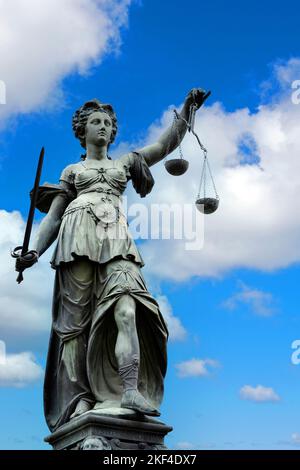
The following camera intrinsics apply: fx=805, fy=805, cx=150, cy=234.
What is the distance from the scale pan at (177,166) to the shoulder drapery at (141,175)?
368 mm

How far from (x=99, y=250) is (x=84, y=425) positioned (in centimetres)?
235

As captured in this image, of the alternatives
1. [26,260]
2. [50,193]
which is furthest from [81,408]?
[50,193]

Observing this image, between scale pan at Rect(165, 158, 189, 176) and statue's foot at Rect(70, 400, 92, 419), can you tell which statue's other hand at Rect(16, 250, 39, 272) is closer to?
statue's foot at Rect(70, 400, 92, 419)

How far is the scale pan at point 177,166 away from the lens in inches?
442

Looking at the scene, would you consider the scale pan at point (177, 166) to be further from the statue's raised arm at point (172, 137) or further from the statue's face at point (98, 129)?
the statue's face at point (98, 129)

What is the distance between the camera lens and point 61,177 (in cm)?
1145

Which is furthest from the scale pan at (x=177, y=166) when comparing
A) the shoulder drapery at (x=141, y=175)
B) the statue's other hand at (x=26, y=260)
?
the statue's other hand at (x=26, y=260)

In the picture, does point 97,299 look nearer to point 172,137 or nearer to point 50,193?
point 50,193

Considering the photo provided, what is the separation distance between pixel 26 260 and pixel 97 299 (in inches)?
41.3

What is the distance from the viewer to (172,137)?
38.6 ft

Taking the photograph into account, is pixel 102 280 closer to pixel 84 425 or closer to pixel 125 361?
pixel 125 361

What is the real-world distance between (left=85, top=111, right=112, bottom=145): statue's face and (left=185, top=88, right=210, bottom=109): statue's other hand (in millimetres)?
1177

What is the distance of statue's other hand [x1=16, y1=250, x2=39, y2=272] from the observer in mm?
10273

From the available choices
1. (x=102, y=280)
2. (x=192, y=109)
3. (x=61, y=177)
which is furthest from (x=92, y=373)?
(x=192, y=109)
